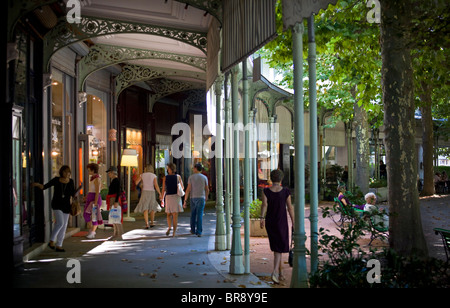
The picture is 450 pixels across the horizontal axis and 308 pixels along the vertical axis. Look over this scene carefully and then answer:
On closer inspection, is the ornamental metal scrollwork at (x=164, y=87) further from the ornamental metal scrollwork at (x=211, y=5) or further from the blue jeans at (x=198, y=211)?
the ornamental metal scrollwork at (x=211, y=5)

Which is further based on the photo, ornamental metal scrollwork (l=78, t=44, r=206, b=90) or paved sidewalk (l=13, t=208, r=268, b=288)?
ornamental metal scrollwork (l=78, t=44, r=206, b=90)

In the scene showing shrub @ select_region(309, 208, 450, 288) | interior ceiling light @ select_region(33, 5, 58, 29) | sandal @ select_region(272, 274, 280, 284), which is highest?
interior ceiling light @ select_region(33, 5, 58, 29)

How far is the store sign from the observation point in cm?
567

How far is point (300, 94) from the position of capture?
6.23 m

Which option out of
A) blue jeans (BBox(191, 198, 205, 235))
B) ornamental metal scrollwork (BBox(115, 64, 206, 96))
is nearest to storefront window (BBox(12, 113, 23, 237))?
blue jeans (BBox(191, 198, 205, 235))

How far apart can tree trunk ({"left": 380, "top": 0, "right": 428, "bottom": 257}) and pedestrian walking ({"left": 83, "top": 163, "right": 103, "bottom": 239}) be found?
697 centimetres

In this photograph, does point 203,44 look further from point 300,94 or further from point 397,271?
point 397,271

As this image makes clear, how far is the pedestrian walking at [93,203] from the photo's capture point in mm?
12555

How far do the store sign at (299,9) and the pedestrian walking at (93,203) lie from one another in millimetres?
7434

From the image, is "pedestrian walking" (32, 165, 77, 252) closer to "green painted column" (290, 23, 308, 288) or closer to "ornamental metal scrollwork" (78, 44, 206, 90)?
"ornamental metal scrollwork" (78, 44, 206, 90)

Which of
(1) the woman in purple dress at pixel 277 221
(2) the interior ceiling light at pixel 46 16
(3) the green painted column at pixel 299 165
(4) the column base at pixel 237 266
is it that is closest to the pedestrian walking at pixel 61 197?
(2) the interior ceiling light at pixel 46 16

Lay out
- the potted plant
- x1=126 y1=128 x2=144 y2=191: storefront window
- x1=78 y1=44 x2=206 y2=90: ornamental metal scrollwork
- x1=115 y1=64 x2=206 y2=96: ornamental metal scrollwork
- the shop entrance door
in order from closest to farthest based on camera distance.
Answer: the shop entrance door → the potted plant → x1=78 y1=44 x2=206 y2=90: ornamental metal scrollwork → x1=115 y1=64 x2=206 y2=96: ornamental metal scrollwork → x1=126 y1=128 x2=144 y2=191: storefront window
